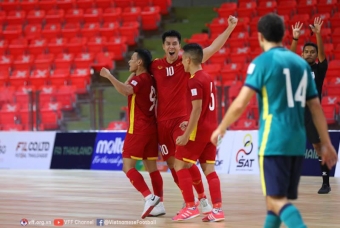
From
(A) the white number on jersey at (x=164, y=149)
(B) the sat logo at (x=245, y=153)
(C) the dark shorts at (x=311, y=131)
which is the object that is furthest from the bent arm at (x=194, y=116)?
(B) the sat logo at (x=245, y=153)

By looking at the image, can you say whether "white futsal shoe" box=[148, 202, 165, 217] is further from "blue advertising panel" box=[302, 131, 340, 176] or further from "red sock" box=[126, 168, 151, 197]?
"blue advertising panel" box=[302, 131, 340, 176]

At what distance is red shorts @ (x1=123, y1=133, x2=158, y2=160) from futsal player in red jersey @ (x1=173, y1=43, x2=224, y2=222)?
0.63m

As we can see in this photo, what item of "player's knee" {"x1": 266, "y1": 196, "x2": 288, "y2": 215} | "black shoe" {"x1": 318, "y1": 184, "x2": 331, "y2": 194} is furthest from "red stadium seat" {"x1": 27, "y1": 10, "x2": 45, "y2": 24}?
"player's knee" {"x1": 266, "y1": 196, "x2": 288, "y2": 215}

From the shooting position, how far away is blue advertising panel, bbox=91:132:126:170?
17109 mm

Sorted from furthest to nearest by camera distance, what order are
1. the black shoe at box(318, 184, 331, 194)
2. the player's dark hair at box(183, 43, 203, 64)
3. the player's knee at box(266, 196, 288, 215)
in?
the black shoe at box(318, 184, 331, 194), the player's dark hair at box(183, 43, 203, 64), the player's knee at box(266, 196, 288, 215)

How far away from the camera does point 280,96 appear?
5.30 meters

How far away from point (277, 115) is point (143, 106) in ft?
11.5

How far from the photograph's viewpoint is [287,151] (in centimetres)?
531

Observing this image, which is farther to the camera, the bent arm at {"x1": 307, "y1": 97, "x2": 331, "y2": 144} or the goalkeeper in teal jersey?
the bent arm at {"x1": 307, "y1": 97, "x2": 331, "y2": 144}

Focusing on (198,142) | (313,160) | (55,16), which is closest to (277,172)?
(198,142)

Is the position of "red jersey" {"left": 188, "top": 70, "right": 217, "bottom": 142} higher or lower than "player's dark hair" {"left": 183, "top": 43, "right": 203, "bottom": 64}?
lower

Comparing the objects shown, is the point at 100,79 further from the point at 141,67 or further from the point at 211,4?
the point at 141,67

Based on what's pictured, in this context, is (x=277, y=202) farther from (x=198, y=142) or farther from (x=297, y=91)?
(x=198, y=142)

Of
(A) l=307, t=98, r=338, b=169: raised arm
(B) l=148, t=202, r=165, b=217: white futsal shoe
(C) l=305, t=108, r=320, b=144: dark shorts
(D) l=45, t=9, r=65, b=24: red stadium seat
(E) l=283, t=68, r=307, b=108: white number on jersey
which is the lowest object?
(B) l=148, t=202, r=165, b=217: white futsal shoe
